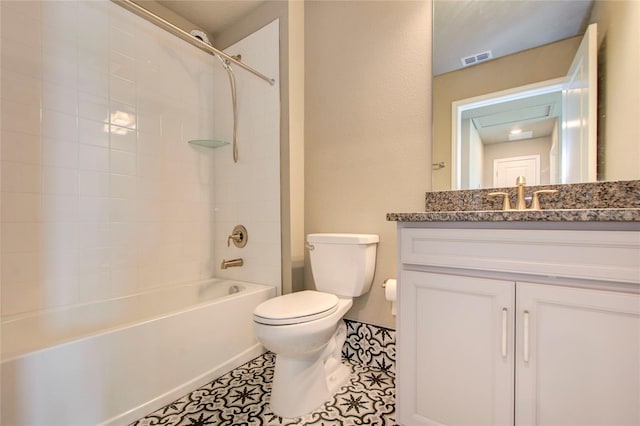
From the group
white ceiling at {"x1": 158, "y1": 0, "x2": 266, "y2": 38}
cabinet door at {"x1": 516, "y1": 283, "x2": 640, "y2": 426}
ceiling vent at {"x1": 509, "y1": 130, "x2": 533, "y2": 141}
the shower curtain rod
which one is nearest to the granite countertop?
cabinet door at {"x1": 516, "y1": 283, "x2": 640, "y2": 426}

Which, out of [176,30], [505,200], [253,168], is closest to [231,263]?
[253,168]

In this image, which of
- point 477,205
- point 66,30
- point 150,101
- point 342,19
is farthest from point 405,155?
point 66,30

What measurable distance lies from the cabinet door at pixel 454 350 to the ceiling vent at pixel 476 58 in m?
1.13

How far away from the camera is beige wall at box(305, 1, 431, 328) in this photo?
1.56m

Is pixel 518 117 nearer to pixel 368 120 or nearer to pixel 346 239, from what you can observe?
pixel 368 120

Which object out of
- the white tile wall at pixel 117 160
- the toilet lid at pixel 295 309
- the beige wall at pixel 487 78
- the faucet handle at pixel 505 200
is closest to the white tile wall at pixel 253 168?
the white tile wall at pixel 117 160

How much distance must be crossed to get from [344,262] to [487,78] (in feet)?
3.83

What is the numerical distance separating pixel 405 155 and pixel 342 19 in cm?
98

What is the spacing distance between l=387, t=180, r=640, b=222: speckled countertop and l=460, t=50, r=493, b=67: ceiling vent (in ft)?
2.12

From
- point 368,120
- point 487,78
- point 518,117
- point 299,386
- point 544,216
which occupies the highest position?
point 487,78

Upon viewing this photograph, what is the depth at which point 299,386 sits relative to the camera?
1266 millimetres

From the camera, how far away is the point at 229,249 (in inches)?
84.4

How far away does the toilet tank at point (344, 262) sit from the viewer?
153 cm

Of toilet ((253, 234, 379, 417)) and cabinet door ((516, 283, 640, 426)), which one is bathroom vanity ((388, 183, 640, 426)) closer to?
cabinet door ((516, 283, 640, 426))
